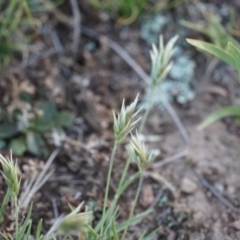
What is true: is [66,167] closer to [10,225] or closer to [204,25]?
[10,225]

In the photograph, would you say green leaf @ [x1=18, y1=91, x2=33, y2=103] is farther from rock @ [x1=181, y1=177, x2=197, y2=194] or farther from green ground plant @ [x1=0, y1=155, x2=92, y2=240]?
rock @ [x1=181, y1=177, x2=197, y2=194]

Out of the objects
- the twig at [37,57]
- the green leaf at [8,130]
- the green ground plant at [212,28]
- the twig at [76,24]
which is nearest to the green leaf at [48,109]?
the green leaf at [8,130]

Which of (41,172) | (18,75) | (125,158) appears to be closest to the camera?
(41,172)

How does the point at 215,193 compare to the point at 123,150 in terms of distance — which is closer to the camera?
the point at 215,193

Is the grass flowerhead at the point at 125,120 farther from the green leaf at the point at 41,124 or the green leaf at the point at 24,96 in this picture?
the green leaf at the point at 24,96

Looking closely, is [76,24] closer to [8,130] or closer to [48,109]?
[48,109]

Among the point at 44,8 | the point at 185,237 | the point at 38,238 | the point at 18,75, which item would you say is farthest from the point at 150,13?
the point at 38,238

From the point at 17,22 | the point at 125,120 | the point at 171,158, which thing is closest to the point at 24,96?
the point at 17,22
